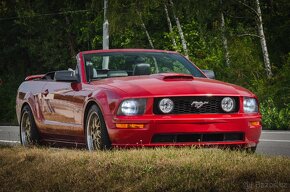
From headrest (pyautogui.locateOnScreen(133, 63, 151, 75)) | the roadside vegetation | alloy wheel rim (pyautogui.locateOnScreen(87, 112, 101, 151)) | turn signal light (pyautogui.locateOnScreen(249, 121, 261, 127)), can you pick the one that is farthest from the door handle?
the roadside vegetation

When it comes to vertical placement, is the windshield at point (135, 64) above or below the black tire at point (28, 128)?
above

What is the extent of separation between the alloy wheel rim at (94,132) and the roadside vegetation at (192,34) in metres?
13.7

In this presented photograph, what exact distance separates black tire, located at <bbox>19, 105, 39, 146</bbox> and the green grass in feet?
9.91

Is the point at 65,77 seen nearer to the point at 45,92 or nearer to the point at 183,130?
the point at 45,92

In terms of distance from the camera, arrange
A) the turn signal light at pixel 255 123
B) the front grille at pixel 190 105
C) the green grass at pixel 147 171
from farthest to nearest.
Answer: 1. the turn signal light at pixel 255 123
2. the front grille at pixel 190 105
3. the green grass at pixel 147 171

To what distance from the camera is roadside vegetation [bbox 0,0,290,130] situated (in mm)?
29656

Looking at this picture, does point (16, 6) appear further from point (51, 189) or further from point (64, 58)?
point (51, 189)

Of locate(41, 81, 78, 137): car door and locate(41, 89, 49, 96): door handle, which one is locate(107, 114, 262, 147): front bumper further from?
locate(41, 89, 49, 96): door handle

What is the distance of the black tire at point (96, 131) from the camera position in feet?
33.5

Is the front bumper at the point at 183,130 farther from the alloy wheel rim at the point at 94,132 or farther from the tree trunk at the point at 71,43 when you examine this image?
the tree trunk at the point at 71,43

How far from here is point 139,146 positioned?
10039mm

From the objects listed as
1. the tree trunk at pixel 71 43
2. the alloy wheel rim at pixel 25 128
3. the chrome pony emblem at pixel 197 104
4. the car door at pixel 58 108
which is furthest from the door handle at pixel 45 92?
the tree trunk at pixel 71 43

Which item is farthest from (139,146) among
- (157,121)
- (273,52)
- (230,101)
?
(273,52)

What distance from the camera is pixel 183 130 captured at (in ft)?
32.4
